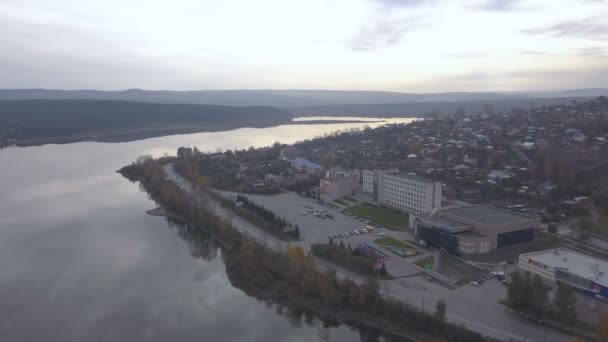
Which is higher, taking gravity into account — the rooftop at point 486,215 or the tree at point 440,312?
the rooftop at point 486,215

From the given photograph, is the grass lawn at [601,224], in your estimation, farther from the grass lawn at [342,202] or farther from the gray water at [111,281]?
the gray water at [111,281]

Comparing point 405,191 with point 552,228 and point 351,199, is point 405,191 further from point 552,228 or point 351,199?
point 552,228

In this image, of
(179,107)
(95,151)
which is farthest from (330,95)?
(95,151)

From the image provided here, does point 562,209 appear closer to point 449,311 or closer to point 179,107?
point 449,311

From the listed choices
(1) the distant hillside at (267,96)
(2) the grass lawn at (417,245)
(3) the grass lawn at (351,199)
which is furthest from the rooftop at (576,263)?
(1) the distant hillside at (267,96)

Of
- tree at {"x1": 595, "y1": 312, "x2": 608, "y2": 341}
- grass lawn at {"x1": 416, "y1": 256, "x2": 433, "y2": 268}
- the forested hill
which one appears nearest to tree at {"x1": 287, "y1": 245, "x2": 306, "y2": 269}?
grass lawn at {"x1": 416, "y1": 256, "x2": 433, "y2": 268}

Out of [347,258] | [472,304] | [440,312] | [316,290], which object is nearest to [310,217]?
[347,258]
